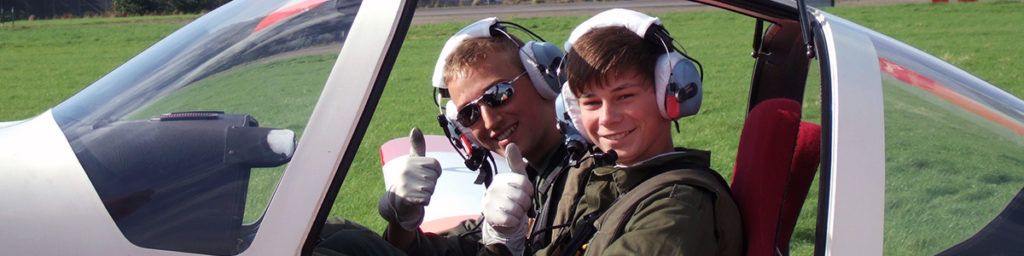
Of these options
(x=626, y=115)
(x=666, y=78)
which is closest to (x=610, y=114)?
(x=626, y=115)

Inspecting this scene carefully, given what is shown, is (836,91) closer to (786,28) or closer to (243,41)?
(786,28)

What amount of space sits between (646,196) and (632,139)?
198 millimetres

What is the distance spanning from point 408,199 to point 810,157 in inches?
36.8

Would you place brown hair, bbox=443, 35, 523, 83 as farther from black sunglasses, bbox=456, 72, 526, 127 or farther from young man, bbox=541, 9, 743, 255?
young man, bbox=541, 9, 743, 255

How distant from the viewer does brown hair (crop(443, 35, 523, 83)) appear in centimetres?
271

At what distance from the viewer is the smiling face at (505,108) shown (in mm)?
2664

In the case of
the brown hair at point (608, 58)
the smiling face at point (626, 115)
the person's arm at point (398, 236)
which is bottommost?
the person's arm at point (398, 236)

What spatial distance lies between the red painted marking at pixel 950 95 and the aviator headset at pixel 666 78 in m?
0.40

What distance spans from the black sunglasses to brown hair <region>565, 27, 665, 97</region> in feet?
1.80

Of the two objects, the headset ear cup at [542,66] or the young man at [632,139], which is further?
the headset ear cup at [542,66]

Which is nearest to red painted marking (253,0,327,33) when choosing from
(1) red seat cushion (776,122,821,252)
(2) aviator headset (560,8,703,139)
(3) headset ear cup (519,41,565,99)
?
(2) aviator headset (560,8,703,139)

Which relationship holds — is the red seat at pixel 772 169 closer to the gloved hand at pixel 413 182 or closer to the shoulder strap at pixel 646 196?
the shoulder strap at pixel 646 196

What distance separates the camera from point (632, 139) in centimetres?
202

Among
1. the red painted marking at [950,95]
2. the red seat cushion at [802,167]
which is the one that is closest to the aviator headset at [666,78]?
the red seat cushion at [802,167]
